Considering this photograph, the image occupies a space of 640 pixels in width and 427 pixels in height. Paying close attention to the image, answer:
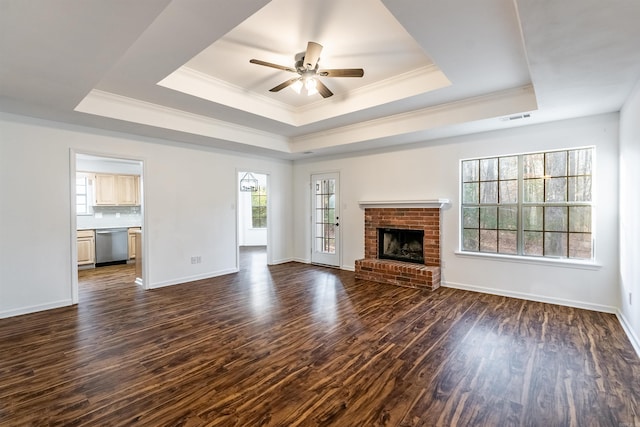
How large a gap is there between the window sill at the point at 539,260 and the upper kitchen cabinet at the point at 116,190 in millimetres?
7658

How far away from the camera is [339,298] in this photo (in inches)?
174

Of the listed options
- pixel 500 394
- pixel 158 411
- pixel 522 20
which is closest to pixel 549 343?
pixel 500 394

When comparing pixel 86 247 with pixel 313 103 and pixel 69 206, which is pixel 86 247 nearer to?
pixel 69 206

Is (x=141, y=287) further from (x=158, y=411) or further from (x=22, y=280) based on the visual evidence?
(x=158, y=411)

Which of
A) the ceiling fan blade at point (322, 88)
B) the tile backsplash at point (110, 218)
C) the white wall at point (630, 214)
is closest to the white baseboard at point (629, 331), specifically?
the white wall at point (630, 214)

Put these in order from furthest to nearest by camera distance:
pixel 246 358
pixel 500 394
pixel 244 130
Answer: pixel 244 130 < pixel 246 358 < pixel 500 394

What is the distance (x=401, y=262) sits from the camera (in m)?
5.52

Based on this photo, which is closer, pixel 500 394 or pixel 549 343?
pixel 500 394

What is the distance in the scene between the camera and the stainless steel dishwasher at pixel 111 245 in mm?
7016

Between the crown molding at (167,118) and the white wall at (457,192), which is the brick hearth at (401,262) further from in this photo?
the crown molding at (167,118)

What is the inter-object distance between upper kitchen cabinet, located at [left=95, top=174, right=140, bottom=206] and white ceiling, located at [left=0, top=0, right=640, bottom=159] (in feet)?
11.7

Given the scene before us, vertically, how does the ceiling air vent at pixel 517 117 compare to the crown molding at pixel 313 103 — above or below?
below

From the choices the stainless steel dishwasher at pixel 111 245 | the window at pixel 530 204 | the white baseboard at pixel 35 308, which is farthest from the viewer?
the stainless steel dishwasher at pixel 111 245

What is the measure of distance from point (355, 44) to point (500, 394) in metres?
3.32
